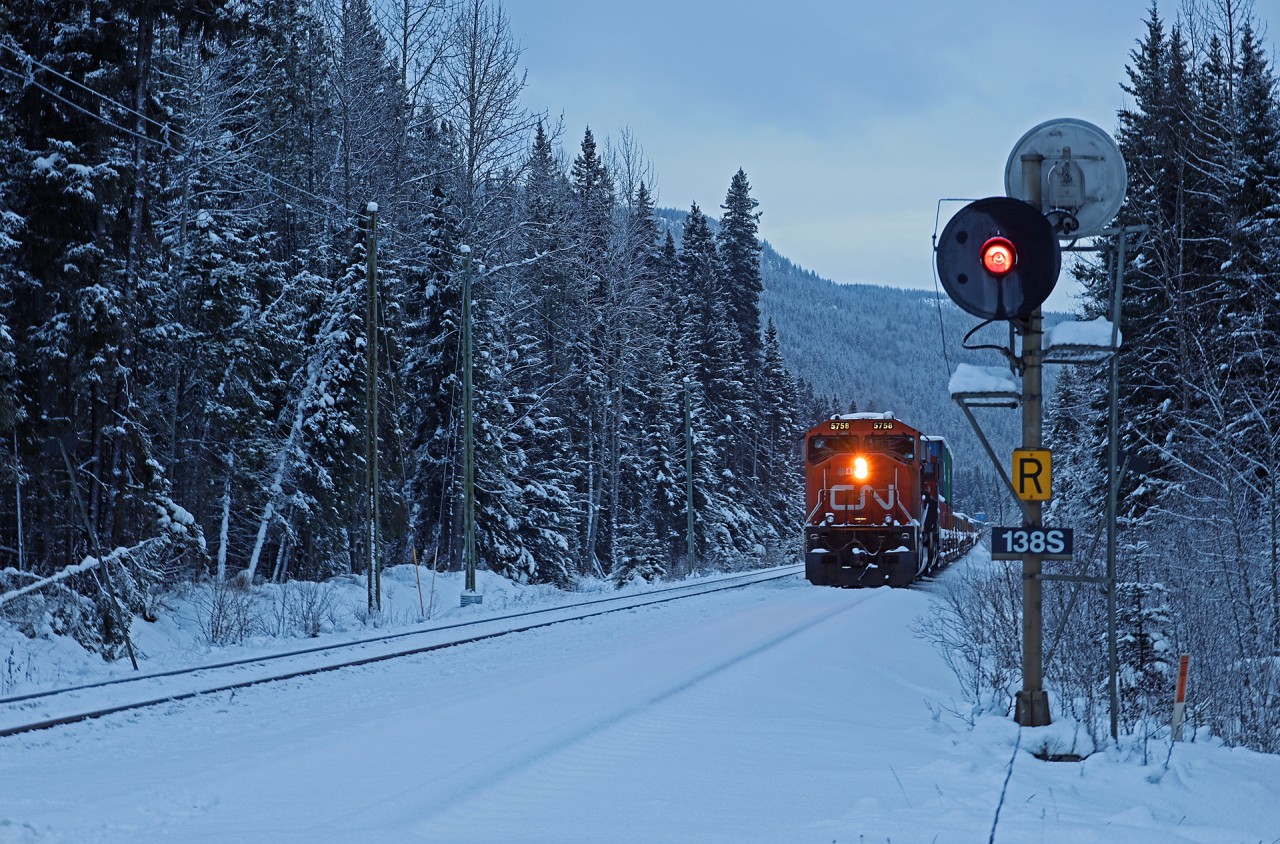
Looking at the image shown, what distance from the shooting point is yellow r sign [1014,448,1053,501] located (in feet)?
23.3

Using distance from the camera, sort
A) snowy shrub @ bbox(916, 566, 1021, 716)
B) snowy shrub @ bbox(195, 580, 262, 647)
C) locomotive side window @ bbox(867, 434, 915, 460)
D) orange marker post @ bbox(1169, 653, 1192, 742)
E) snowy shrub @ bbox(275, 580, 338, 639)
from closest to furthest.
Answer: orange marker post @ bbox(1169, 653, 1192, 742)
snowy shrub @ bbox(916, 566, 1021, 716)
snowy shrub @ bbox(195, 580, 262, 647)
snowy shrub @ bbox(275, 580, 338, 639)
locomotive side window @ bbox(867, 434, 915, 460)

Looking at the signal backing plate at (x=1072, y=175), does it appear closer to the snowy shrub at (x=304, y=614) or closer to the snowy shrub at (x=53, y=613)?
the snowy shrub at (x=304, y=614)

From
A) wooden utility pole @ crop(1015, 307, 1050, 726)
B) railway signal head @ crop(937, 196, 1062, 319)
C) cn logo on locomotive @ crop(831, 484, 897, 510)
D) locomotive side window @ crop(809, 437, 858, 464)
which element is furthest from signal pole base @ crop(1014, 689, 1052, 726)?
locomotive side window @ crop(809, 437, 858, 464)

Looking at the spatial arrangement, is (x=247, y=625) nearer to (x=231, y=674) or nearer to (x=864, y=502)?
(x=231, y=674)

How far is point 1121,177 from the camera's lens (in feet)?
24.5

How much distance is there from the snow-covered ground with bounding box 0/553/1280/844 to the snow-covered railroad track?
0.28 metres

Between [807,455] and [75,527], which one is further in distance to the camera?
[807,455]

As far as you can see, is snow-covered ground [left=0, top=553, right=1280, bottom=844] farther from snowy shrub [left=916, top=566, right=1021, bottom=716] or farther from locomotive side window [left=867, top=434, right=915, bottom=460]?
locomotive side window [left=867, top=434, right=915, bottom=460]

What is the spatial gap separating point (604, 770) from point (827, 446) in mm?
19601

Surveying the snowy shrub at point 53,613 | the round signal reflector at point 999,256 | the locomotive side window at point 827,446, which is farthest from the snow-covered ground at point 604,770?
the locomotive side window at point 827,446

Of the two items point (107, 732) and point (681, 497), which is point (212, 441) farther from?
point (681, 497)

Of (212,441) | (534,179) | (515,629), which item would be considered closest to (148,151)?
(212,441)

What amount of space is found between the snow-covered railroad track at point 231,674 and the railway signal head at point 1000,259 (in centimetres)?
758

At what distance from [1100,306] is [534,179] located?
2399cm
